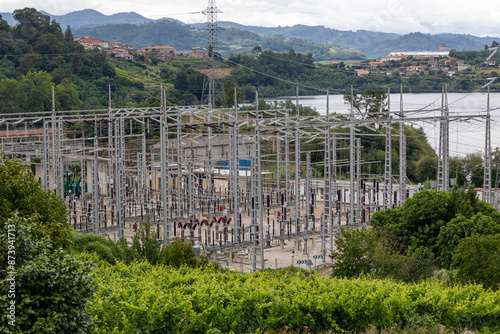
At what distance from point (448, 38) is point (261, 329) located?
120m

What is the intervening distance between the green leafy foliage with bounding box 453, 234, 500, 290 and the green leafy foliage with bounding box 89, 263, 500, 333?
10.0 ft

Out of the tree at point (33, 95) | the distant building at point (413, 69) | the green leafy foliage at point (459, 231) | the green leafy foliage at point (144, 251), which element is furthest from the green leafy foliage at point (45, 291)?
the distant building at point (413, 69)

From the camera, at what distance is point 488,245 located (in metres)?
14.5

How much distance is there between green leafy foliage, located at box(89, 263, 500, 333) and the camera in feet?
30.0

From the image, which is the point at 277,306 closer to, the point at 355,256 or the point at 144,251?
the point at 355,256

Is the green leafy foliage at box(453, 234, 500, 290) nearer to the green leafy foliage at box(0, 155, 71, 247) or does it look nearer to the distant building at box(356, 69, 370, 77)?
the green leafy foliage at box(0, 155, 71, 247)

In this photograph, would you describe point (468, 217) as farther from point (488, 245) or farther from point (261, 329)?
point (261, 329)

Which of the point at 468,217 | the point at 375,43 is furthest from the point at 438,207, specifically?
the point at 375,43

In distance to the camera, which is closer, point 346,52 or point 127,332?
point 127,332

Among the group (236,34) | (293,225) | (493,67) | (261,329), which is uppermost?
(236,34)

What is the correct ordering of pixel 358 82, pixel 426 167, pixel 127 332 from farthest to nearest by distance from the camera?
pixel 358 82 < pixel 426 167 < pixel 127 332

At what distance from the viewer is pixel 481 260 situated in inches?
562

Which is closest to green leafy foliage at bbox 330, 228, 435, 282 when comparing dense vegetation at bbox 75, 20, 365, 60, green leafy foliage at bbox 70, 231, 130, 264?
green leafy foliage at bbox 70, 231, 130, 264

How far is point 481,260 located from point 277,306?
6.55 m
